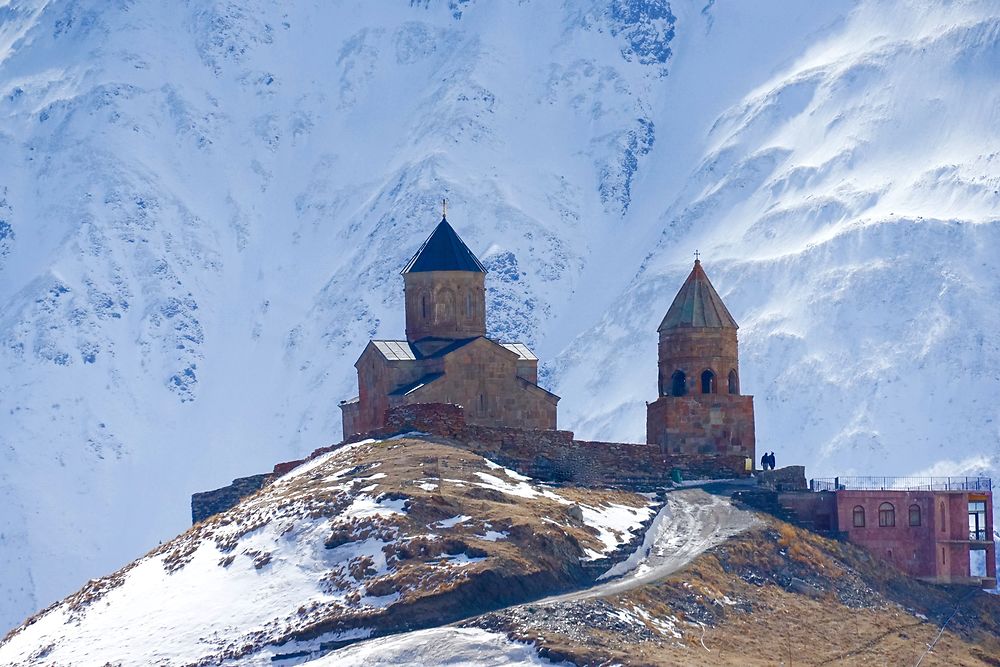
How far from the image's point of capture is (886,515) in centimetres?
7506

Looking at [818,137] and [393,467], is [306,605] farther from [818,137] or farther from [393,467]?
[818,137]

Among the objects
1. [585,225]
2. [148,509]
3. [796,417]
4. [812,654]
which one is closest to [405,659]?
[812,654]

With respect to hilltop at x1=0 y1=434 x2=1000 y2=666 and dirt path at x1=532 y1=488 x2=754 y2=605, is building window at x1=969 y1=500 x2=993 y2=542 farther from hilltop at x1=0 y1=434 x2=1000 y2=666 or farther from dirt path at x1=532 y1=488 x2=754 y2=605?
dirt path at x1=532 y1=488 x2=754 y2=605

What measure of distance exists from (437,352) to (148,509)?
68927 millimetres

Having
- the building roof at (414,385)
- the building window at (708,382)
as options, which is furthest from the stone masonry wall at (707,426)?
the building roof at (414,385)

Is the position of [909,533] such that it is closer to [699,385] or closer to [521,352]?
[699,385]

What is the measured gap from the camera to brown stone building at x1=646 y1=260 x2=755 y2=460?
81562 mm

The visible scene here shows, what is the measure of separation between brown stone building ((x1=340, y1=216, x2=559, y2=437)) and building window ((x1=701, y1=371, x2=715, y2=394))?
180 inches

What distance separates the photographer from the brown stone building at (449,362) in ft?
267

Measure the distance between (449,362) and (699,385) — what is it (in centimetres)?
770

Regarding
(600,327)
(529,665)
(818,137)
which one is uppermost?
(818,137)

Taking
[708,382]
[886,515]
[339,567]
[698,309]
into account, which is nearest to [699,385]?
[708,382]

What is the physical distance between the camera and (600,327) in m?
151

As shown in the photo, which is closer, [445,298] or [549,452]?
[549,452]
